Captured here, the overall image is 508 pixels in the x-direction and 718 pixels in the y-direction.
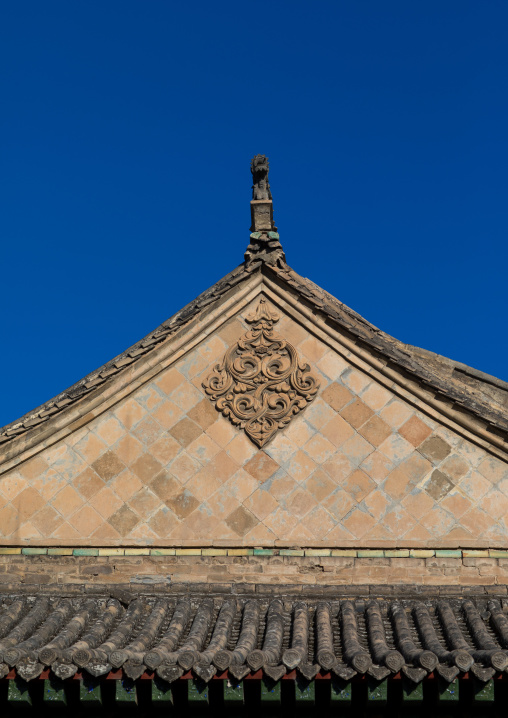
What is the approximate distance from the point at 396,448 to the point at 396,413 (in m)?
0.45

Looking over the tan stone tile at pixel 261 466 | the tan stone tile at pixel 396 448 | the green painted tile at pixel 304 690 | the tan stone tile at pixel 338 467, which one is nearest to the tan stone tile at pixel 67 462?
the tan stone tile at pixel 261 466

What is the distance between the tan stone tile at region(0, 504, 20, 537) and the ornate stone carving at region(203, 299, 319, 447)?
2.82 metres

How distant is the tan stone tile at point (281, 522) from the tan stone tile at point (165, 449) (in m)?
1.43

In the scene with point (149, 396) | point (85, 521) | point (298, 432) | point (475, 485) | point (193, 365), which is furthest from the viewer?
point (193, 365)

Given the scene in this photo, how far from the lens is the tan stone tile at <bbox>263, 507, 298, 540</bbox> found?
10078 millimetres

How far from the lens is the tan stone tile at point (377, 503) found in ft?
32.9

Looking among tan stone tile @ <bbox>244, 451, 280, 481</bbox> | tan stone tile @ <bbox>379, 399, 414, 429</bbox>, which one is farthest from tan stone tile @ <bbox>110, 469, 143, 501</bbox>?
tan stone tile @ <bbox>379, 399, 414, 429</bbox>

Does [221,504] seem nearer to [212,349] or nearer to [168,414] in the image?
[168,414]

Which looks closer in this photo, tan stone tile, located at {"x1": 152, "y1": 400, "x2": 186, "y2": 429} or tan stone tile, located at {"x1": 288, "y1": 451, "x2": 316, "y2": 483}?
tan stone tile, located at {"x1": 288, "y1": 451, "x2": 316, "y2": 483}

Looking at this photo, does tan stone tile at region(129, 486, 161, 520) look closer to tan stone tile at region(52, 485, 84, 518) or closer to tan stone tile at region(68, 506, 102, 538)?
tan stone tile at region(68, 506, 102, 538)

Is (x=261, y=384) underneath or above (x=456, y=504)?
above

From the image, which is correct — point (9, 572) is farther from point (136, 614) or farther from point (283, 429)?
point (283, 429)

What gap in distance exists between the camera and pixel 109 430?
10727 millimetres

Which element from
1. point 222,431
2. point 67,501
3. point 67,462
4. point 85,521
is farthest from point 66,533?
point 222,431
